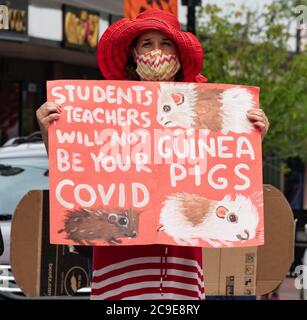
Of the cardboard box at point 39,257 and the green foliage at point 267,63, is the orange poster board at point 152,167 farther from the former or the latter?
the green foliage at point 267,63

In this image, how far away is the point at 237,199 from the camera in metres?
4.87

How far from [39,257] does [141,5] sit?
19.3 feet

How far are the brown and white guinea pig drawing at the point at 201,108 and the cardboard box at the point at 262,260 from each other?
46.8 inches

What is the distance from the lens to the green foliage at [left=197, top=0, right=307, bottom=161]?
19.9 metres

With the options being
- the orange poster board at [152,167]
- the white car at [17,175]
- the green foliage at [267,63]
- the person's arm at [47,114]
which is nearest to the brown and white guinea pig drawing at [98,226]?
the orange poster board at [152,167]

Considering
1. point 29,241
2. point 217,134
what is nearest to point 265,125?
point 217,134

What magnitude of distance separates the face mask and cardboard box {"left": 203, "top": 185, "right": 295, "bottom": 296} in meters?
1.29

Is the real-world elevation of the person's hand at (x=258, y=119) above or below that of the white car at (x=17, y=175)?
above

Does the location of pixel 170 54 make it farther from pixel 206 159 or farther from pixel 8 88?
pixel 8 88

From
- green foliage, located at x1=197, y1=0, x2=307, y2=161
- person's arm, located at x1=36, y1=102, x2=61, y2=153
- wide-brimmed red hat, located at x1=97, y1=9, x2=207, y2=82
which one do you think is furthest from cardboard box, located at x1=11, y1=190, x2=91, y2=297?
green foliage, located at x1=197, y1=0, x2=307, y2=161

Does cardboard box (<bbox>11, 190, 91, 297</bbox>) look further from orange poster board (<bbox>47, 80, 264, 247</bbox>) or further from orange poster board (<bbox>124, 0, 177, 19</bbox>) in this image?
orange poster board (<bbox>124, 0, 177, 19</bbox>)

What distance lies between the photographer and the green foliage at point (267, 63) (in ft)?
65.4

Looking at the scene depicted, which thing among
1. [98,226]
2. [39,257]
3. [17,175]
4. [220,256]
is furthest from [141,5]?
[98,226]

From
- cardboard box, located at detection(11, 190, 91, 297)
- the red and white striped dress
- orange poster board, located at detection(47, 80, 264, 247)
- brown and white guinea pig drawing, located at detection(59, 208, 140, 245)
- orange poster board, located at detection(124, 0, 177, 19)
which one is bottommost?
cardboard box, located at detection(11, 190, 91, 297)
